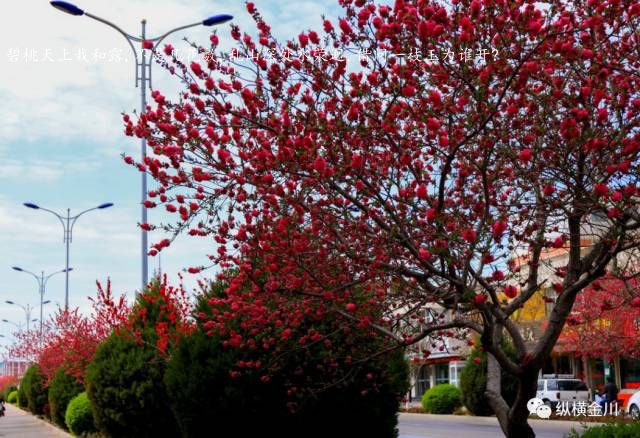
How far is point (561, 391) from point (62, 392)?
63.4 feet

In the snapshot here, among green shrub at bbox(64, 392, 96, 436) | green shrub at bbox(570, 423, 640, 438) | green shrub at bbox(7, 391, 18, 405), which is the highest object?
green shrub at bbox(570, 423, 640, 438)

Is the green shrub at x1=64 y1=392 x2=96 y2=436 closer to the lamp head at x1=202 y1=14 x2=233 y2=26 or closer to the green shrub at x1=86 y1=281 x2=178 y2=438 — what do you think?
the green shrub at x1=86 y1=281 x2=178 y2=438

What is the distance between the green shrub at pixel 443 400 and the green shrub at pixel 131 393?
2400cm

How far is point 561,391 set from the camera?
3525 cm

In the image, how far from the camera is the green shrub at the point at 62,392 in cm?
2638

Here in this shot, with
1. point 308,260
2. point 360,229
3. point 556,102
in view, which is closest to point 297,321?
point 308,260

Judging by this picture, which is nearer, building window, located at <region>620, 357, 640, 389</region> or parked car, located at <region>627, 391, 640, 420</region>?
parked car, located at <region>627, 391, 640, 420</region>

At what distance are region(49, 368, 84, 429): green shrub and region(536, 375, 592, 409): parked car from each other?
60.0ft

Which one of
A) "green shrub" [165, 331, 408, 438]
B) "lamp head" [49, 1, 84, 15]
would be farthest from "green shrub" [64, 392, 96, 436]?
"green shrub" [165, 331, 408, 438]

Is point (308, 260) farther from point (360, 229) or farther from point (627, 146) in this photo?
point (627, 146)

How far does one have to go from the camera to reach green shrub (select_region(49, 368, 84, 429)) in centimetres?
2638

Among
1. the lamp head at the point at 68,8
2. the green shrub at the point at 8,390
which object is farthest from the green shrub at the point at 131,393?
the green shrub at the point at 8,390

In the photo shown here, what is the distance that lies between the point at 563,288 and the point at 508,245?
634mm

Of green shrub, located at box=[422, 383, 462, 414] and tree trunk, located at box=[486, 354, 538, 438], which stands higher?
tree trunk, located at box=[486, 354, 538, 438]
